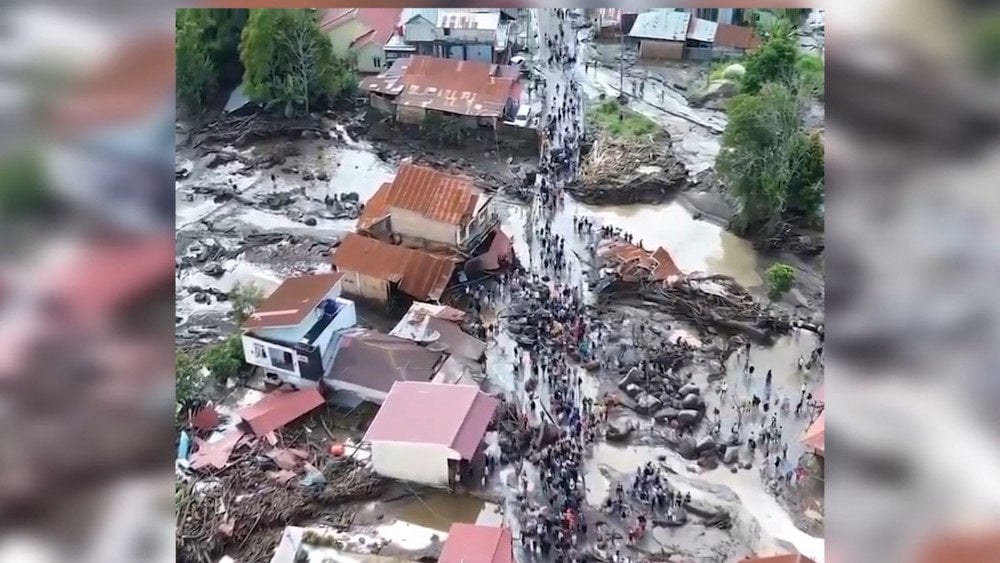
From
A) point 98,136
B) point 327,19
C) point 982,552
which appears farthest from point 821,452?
point 98,136

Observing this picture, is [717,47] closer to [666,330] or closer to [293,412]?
[666,330]

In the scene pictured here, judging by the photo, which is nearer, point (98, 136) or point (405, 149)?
point (98, 136)

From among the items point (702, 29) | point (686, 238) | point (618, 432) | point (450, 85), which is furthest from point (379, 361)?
point (702, 29)

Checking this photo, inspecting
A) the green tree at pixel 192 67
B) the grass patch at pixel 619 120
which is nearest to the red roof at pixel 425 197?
the grass patch at pixel 619 120

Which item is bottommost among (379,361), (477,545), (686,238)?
(477,545)

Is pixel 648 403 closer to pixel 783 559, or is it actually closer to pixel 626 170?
pixel 783 559

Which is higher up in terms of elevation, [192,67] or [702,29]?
[702,29]

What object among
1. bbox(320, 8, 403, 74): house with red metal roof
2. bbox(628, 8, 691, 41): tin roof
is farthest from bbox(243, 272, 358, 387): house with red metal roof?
bbox(628, 8, 691, 41): tin roof
